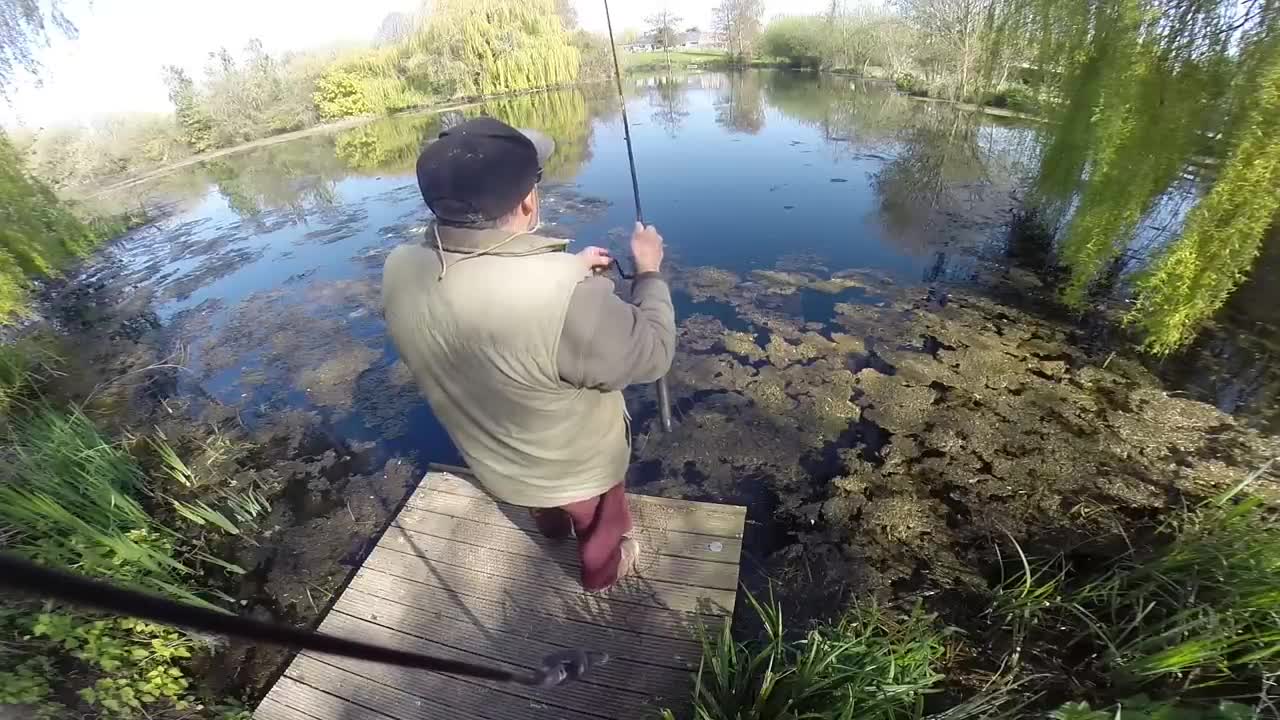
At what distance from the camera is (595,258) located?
1534mm

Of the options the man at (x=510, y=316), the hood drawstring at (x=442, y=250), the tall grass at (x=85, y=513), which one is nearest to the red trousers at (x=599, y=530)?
the man at (x=510, y=316)

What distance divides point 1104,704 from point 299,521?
407 cm

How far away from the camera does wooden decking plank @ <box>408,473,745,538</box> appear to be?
2604mm

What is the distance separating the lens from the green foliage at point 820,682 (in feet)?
5.65

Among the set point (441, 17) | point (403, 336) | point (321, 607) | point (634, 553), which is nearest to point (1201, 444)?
point (634, 553)

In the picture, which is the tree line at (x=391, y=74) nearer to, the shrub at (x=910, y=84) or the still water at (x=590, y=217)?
the still water at (x=590, y=217)

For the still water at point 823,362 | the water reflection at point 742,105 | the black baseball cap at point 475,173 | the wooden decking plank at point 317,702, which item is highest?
the black baseball cap at point 475,173

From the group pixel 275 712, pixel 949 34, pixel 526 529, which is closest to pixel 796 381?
pixel 526 529

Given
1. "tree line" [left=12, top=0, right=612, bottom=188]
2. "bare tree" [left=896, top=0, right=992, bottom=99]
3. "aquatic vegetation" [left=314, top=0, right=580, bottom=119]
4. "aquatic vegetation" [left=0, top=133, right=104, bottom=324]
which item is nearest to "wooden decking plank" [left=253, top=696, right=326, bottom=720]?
"aquatic vegetation" [left=0, top=133, right=104, bottom=324]

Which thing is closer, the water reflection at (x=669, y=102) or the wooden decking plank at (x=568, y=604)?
the wooden decking plank at (x=568, y=604)

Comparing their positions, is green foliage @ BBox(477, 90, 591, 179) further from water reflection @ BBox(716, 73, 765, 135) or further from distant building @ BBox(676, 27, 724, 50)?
distant building @ BBox(676, 27, 724, 50)

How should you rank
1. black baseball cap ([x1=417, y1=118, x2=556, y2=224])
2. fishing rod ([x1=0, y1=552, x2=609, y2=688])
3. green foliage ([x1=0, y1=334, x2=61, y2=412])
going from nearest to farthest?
fishing rod ([x1=0, y1=552, x2=609, y2=688]), black baseball cap ([x1=417, y1=118, x2=556, y2=224]), green foliage ([x1=0, y1=334, x2=61, y2=412])

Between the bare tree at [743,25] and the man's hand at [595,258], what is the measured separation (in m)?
32.3

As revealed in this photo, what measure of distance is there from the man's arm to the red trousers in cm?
65
